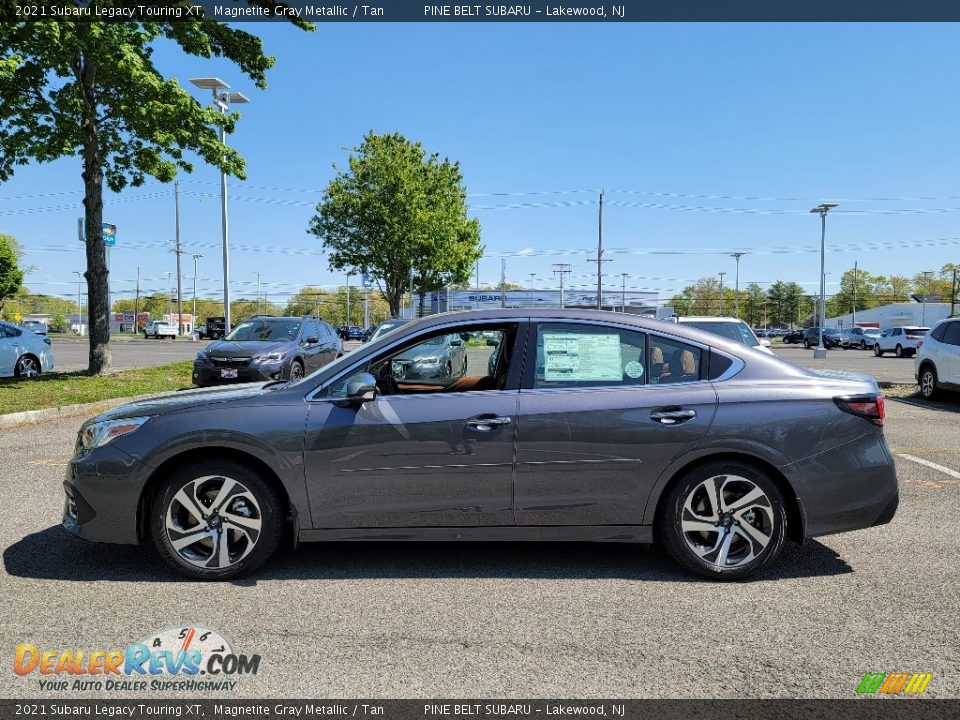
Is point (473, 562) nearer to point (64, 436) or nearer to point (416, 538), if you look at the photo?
point (416, 538)

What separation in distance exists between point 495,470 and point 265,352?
11.3 metres

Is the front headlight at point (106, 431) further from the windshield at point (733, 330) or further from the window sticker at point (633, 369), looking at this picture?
the windshield at point (733, 330)

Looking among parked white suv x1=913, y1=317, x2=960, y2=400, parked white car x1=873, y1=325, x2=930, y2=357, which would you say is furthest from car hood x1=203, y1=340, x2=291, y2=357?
parked white car x1=873, y1=325, x2=930, y2=357

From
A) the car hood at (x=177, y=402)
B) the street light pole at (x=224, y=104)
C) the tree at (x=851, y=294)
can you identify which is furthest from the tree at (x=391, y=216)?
the tree at (x=851, y=294)

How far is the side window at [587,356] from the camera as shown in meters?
4.29

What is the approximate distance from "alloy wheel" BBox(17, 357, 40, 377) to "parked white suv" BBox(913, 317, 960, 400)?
18.2 m

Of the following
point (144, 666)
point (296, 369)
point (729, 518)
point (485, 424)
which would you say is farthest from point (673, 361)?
point (296, 369)

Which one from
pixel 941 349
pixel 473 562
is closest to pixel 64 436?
pixel 473 562

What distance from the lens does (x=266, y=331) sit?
623 inches

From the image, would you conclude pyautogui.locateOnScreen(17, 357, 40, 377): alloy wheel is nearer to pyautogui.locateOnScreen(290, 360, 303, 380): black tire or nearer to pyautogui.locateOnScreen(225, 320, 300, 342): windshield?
pyautogui.locateOnScreen(225, 320, 300, 342): windshield

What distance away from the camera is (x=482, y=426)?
4090 millimetres

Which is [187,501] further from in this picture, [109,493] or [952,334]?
[952,334]

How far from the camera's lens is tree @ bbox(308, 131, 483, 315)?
133 feet

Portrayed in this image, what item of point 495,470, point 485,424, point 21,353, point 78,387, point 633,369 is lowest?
point 78,387
